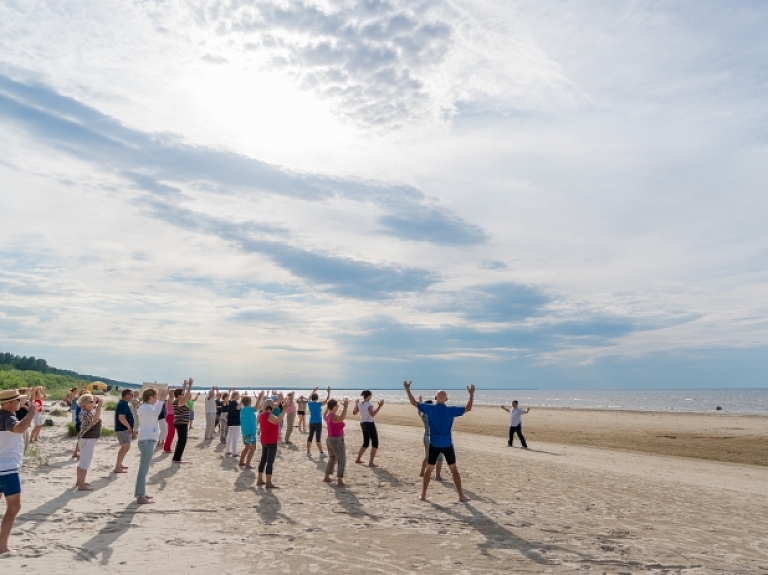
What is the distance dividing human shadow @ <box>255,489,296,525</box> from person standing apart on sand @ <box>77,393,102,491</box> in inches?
127

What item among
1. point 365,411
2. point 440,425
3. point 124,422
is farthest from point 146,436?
point 365,411

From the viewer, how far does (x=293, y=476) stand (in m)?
12.1

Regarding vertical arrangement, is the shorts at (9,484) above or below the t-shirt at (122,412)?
below

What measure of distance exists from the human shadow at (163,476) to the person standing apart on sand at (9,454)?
4234 mm

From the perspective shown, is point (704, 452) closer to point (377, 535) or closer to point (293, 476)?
point (293, 476)

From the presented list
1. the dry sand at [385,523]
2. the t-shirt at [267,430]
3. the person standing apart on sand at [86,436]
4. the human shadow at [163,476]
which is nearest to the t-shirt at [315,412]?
the dry sand at [385,523]

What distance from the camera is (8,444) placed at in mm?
5883

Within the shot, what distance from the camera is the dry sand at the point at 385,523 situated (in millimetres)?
6152

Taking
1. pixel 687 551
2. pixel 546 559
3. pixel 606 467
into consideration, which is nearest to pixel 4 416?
pixel 546 559

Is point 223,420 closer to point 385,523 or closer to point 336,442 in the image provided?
point 336,442

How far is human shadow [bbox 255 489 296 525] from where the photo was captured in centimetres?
808

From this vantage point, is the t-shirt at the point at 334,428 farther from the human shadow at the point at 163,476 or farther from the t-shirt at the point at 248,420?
the human shadow at the point at 163,476

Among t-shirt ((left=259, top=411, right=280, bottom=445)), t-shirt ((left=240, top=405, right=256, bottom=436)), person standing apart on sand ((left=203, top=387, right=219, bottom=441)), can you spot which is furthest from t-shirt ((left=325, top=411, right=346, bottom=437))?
person standing apart on sand ((left=203, top=387, right=219, bottom=441))

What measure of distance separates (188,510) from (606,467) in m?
11.6
